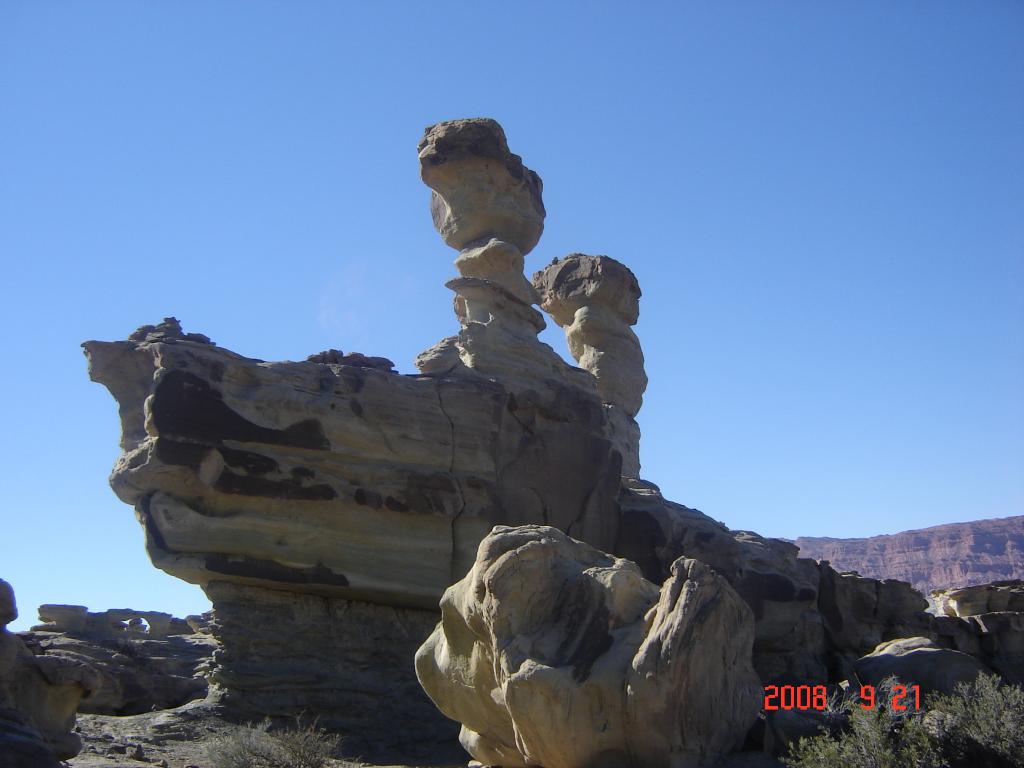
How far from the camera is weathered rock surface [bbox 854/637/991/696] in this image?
1228 cm

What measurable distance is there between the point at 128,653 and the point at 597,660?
13839mm

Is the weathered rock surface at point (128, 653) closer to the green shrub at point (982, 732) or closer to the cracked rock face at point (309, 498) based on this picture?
the cracked rock face at point (309, 498)

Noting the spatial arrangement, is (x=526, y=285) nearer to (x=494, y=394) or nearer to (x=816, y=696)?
(x=494, y=394)

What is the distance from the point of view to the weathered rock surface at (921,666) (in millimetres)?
12281

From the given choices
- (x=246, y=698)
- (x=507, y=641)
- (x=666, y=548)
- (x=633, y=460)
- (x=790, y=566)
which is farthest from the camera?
(x=633, y=460)

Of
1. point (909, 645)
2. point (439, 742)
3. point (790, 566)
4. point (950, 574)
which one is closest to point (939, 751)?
point (909, 645)

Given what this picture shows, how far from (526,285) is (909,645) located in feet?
29.3

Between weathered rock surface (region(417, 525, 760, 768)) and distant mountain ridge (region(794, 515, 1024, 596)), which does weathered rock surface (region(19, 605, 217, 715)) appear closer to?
weathered rock surface (region(417, 525, 760, 768))

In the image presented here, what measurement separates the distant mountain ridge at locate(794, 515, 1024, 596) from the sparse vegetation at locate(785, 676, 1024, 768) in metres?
82.1

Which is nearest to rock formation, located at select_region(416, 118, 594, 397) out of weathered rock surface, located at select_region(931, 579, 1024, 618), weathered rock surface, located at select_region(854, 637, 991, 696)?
weathered rock surface, located at select_region(854, 637, 991, 696)

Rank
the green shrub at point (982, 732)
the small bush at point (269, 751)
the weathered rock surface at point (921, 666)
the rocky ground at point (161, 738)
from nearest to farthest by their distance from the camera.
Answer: the green shrub at point (982, 732)
the small bush at point (269, 751)
the rocky ground at point (161, 738)
the weathered rock surface at point (921, 666)

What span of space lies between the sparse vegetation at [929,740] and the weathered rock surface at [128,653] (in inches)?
304

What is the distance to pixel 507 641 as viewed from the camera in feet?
29.9
